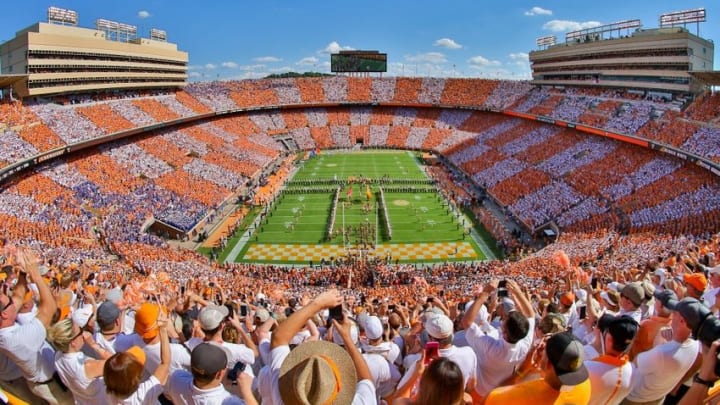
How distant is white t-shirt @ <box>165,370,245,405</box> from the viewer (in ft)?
12.1

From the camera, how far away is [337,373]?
293cm

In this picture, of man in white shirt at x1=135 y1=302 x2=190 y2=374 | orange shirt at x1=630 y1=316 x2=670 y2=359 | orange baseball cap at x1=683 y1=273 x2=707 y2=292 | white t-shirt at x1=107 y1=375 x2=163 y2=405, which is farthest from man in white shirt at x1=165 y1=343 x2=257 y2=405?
orange baseball cap at x1=683 y1=273 x2=707 y2=292

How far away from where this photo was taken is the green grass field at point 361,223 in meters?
29.0

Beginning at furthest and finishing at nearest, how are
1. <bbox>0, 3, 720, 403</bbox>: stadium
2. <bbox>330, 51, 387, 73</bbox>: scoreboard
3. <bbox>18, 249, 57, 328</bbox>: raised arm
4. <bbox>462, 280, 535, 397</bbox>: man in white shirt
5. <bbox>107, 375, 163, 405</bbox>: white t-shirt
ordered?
<bbox>330, 51, 387, 73</bbox>: scoreboard
<bbox>0, 3, 720, 403</bbox>: stadium
<bbox>18, 249, 57, 328</bbox>: raised arm
<bbox>462, 280, 535, 397</bbox>: man in white shirt
<bbox>107, 375, 163, 405</bbox>: white t-shirt

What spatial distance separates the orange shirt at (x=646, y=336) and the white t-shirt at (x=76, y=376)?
497 centimetres

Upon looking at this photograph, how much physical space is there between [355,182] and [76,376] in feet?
130

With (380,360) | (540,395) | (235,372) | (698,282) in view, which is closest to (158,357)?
(235,372)

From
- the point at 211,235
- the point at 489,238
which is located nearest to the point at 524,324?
the point at 489,238

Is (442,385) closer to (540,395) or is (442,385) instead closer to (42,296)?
(540,395)

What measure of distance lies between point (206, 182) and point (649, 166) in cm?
3261

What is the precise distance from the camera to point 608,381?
3.76m

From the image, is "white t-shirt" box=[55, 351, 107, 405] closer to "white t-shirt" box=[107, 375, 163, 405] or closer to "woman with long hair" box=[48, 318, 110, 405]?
"woman with long hair" box=[48, 318, 110, 405]

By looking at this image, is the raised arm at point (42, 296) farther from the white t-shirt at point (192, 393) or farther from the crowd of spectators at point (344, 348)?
the white t-shirt at point (192, 393)

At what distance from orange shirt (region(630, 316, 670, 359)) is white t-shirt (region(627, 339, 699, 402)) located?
0.76m
